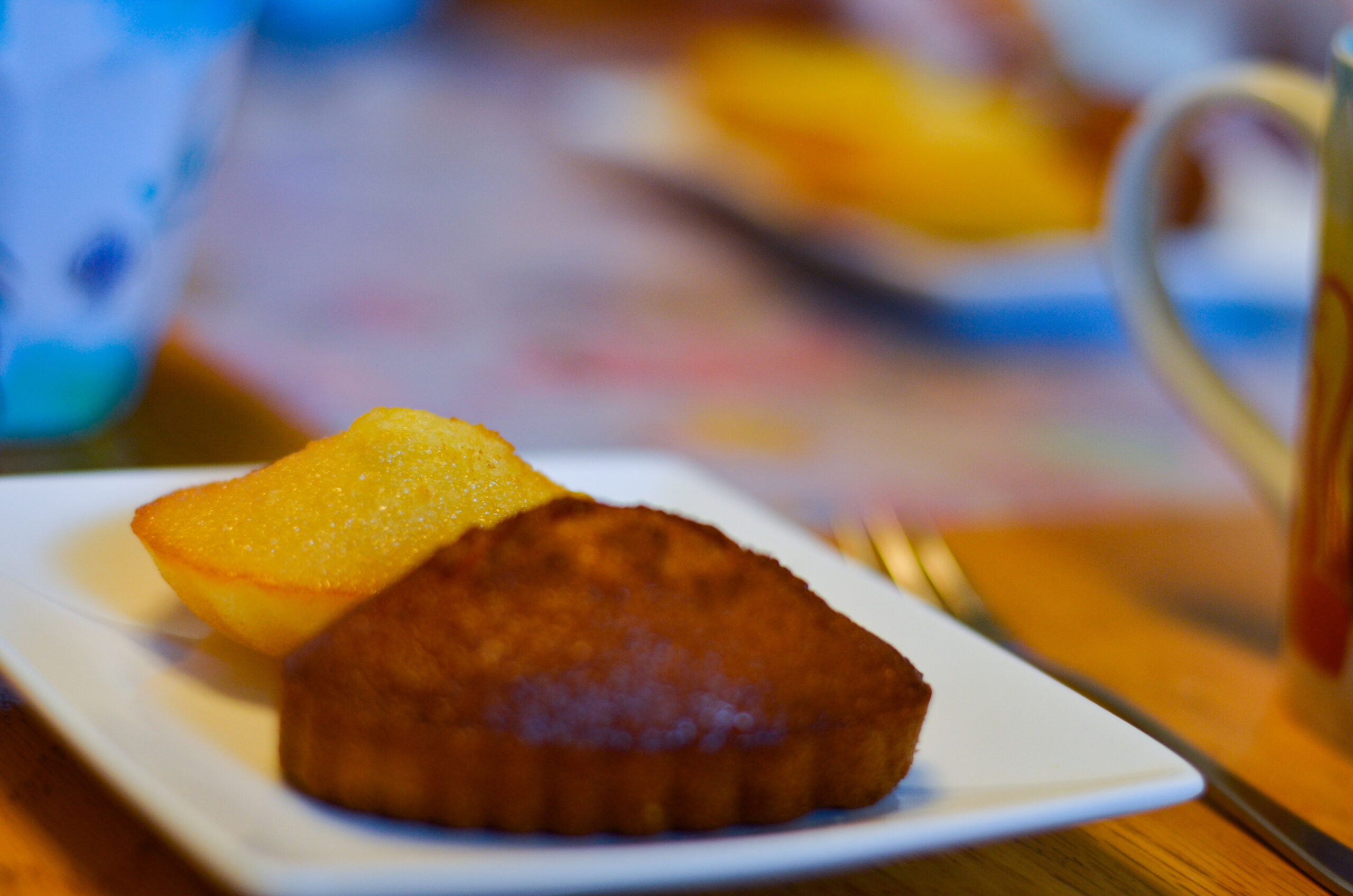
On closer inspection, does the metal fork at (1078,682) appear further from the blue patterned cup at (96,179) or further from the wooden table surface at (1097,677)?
the blue patterned cup at (96,179)

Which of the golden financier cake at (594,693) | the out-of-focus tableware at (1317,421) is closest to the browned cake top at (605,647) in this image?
the golden financier cake at (594,693)

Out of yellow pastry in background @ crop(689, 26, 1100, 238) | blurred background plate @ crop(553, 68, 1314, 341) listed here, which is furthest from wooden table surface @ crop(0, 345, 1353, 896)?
yellow pastry in background @ crop(689, 26, 1100, 238)

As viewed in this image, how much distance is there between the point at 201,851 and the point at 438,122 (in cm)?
187

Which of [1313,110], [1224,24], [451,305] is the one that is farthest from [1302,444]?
[1224,24]

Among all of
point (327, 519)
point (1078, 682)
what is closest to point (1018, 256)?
point (1078, 682)

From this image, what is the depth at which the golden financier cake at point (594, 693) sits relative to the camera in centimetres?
29

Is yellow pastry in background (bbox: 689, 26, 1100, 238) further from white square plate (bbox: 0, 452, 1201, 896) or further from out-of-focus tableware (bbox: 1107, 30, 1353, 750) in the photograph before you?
white square plate (bbox: 0, 452, 1201, 896)

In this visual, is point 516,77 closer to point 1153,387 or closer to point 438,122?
point 438,122

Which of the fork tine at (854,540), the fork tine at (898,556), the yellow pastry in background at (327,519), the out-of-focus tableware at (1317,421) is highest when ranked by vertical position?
the out-of-focus tableware at (1317,421)

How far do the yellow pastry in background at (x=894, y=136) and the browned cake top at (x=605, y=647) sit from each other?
3.54 feet

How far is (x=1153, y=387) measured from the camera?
125 centimetres

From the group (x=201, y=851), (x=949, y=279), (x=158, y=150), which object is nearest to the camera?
(x=201, y=851)

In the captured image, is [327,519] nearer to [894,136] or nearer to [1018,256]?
[1018,256]

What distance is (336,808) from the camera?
30 cm
